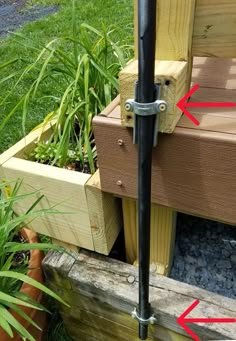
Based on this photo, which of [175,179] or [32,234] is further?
[32,234]

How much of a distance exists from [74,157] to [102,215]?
8.2 inches

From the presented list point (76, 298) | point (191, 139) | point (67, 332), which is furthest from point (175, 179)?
point (67, 332)

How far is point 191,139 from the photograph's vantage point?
713 mm

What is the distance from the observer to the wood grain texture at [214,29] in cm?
62

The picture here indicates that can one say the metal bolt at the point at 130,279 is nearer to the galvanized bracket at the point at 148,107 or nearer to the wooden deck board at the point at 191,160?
the wooden deck board at the point at 191,160

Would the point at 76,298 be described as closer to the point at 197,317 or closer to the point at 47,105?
the point at 197,317

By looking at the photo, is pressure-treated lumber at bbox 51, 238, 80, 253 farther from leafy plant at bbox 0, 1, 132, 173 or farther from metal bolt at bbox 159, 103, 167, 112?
metal bolt at bbox 159, 103, 167, 112

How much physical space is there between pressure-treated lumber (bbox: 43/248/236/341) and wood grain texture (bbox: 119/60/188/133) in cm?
48

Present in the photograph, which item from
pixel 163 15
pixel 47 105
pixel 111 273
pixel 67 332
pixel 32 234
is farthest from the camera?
pixel 47 105

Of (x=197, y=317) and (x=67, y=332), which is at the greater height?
(x=197, y=317)

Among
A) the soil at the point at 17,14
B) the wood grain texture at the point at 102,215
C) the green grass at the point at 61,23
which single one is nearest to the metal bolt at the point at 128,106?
the wood grain texture at the point at 102,215

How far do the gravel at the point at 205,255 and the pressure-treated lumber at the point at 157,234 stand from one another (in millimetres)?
95

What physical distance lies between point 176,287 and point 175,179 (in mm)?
345

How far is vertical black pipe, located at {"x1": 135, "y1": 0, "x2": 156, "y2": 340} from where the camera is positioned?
53cm
